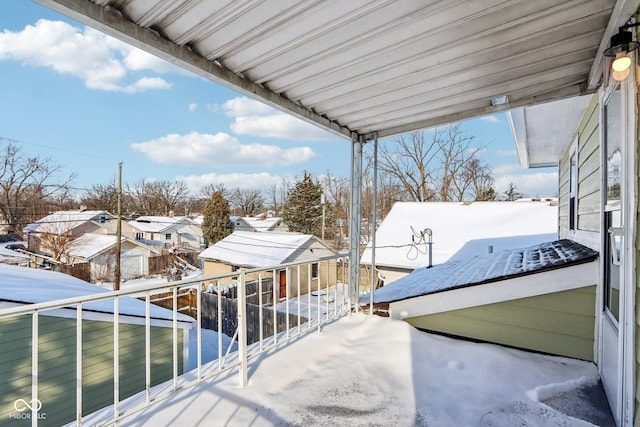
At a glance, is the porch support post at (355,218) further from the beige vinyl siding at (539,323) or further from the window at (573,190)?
the window at (573,190)

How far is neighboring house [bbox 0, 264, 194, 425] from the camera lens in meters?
3.36

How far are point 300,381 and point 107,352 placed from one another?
137 inches

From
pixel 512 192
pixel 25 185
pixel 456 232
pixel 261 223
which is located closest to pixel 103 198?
pixel 25 185

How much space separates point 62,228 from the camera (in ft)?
53.3

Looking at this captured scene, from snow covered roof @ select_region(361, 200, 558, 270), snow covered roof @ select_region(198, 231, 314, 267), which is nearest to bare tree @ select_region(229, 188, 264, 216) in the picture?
snow covered roof @ select_region(198, 231, 314, 267)

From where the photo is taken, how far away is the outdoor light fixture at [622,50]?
1.40m

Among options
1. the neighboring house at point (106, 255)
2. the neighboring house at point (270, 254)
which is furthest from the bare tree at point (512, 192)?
the neighboring house at point (106, 255)

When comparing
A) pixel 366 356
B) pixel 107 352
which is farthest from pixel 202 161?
pixel 366 356

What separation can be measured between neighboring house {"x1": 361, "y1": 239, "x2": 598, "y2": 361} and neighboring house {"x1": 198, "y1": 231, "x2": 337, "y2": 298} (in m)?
8.94

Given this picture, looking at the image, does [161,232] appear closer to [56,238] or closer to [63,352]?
[56,238]

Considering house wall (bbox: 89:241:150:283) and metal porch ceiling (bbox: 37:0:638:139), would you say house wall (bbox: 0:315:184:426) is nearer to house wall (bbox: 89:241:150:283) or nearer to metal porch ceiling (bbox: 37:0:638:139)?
metal porch ceiling (bbox: 37:0:638:139)

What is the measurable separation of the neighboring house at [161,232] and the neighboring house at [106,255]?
4.08 m

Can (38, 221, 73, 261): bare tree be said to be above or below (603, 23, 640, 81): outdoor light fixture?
below

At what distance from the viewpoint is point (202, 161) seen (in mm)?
28094
